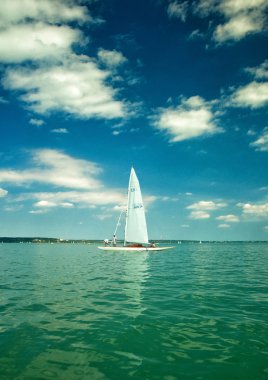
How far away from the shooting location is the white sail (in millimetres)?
70188

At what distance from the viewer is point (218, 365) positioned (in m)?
8.42

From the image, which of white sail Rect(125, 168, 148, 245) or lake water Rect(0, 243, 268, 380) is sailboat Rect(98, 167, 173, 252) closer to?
white sail Rect(125, 168, 148, 245)

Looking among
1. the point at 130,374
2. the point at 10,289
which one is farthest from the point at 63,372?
the point at 10,289

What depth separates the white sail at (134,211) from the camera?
7019cm

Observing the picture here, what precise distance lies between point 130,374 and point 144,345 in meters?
2.13

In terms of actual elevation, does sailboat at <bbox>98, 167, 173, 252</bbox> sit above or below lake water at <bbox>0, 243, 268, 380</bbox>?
above

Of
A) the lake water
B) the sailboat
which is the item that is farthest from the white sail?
the lake water

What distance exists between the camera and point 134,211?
70.4 metres

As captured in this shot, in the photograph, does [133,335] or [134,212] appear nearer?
[133,335]

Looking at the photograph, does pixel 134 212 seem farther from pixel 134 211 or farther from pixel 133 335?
pixel 133 335

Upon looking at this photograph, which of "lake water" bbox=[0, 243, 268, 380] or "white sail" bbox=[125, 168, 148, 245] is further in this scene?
"white sail" bbox=[125, 168, 148, 245]

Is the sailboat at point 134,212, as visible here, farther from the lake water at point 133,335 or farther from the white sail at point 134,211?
the lake water at point 133,335

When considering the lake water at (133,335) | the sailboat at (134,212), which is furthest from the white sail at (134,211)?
the lake water at (133,335)

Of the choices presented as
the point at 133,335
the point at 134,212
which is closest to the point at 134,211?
the point at 134,212
